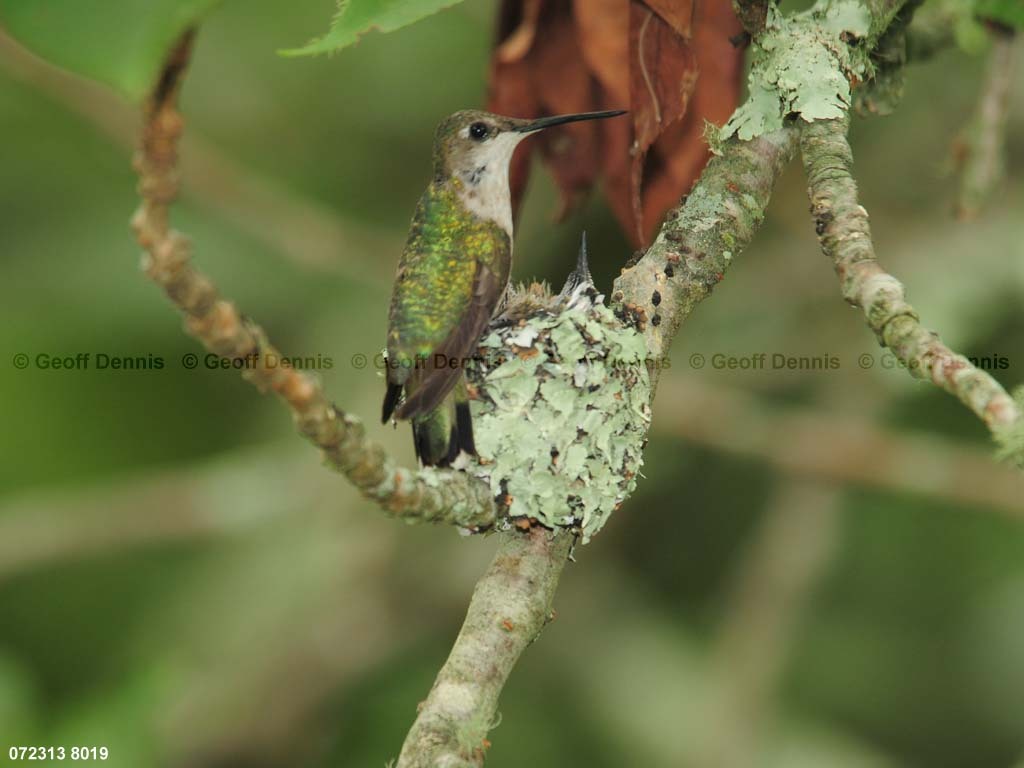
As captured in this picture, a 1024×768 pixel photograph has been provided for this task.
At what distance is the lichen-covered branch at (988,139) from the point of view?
9.80 ft

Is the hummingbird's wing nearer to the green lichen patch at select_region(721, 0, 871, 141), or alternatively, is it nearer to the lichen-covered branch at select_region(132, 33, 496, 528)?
the lichen-covered branch at select_region(132, 33, 496, 528)

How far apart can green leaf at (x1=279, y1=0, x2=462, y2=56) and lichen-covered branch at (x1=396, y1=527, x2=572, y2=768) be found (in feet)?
3.22

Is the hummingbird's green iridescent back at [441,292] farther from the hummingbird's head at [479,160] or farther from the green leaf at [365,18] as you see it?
the green leaf at [365,18]

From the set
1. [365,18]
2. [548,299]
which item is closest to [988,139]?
[548,299]

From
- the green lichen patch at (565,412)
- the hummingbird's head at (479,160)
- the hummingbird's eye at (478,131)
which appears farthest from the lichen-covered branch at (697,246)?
the hummingbird's eye at (478,131)

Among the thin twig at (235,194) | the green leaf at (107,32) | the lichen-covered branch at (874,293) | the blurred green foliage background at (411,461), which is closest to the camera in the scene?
the green leaf at (107,32)

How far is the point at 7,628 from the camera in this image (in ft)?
16.9

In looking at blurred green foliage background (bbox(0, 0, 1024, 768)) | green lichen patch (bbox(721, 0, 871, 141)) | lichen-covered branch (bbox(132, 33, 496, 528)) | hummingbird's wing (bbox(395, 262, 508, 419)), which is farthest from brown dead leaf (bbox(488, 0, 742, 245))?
blurred green foliage background (bbox(0, 0, 1024, 768))

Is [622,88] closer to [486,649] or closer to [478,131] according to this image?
[478,131]

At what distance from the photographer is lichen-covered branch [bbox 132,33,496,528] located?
4.09ft

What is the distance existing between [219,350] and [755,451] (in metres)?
3.01

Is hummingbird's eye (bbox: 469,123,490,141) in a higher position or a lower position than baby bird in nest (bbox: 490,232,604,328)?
higher

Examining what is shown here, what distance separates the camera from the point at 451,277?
330cm

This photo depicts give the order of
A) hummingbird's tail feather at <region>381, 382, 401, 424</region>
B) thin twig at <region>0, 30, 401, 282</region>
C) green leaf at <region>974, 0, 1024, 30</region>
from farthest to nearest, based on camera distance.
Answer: thin twig at <region>0, 30, 401, 282</region>, hummingbird's tail feather at <region>381, 382, 401, 424</region>, green leaf at <region>974, 0, 1024, 30</region>
